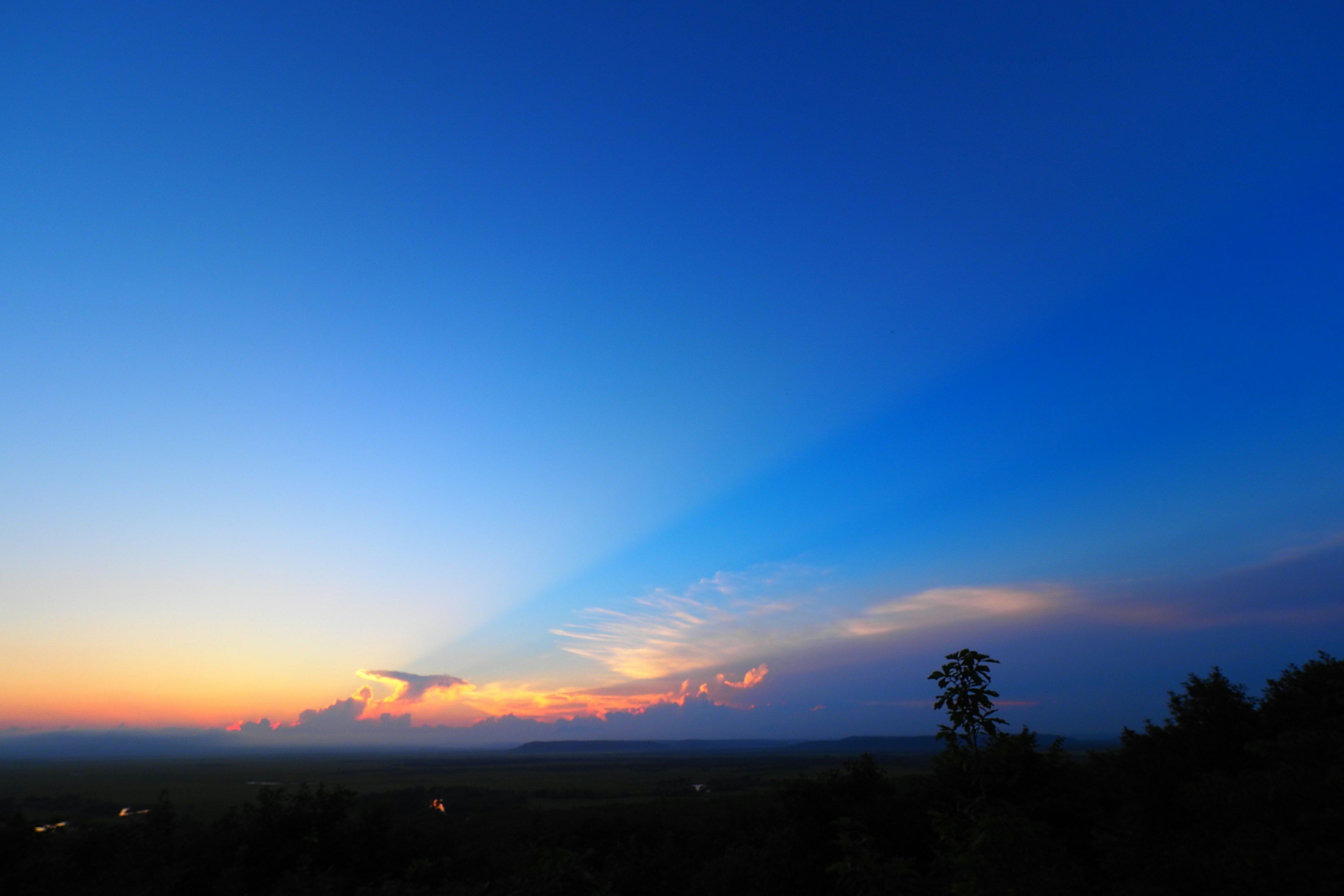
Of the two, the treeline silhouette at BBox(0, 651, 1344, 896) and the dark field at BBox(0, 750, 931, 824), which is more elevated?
the treeline silhouette at BBox(0, 651, 1344, 896)

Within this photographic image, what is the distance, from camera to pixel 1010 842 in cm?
616

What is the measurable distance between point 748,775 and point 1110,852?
402 feet

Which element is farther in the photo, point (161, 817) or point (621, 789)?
point (621, 789)

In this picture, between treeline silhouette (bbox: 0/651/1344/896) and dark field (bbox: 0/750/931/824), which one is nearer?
treeline silhouette (bbox: 0/651/1344/896)

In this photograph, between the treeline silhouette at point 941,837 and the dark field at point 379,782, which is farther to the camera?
the dark field at point 379,782

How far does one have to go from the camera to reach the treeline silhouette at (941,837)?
7.21 metres

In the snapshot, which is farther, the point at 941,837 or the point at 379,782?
the point at 379,782

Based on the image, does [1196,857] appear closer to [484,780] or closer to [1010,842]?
[1010,842]

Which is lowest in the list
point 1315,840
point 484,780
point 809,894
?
point 484,780

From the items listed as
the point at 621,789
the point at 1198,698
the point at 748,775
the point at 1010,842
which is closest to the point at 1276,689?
the point at 1198,698

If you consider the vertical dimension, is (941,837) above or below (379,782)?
above

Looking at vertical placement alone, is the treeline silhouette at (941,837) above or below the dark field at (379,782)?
above

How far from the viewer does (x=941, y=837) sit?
22.9ft

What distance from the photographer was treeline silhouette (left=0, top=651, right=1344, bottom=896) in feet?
23.7
